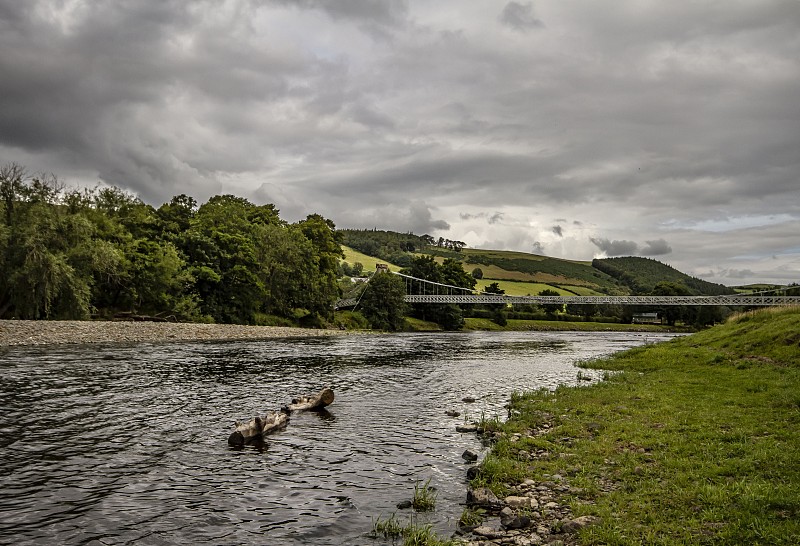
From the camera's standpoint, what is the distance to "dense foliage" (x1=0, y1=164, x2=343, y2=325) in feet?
170

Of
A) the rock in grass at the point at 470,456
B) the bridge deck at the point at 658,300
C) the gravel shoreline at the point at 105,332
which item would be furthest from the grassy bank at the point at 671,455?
the bridge deck at the point at 658,300

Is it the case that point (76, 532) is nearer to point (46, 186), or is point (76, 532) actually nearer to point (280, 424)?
point (280, 424)

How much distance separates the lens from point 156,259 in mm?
68000

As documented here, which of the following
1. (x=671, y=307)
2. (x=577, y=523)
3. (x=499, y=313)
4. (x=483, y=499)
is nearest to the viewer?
(x=577, y=523)

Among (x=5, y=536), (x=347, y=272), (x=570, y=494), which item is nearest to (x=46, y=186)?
(x=5, y=536)

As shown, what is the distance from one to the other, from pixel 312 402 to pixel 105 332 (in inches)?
1518

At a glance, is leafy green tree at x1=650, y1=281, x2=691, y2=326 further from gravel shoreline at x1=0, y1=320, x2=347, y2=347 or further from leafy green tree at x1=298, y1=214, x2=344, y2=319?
gravel shoreline at x1=0, y1=320, x2=347, y2=347

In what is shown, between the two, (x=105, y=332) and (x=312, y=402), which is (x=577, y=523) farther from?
(x=105, y=332)

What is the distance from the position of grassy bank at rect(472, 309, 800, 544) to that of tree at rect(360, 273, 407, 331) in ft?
296

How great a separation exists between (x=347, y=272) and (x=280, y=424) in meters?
153

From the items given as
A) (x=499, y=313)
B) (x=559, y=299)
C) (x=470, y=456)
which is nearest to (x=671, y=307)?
(x=559, y=299)

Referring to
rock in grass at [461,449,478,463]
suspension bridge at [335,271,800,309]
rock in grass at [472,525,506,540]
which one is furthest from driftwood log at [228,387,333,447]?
suspension bridge at [335,271,800,309]

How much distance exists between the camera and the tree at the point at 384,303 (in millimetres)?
113875

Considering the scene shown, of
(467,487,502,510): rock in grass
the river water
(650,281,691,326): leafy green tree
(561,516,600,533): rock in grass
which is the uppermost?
(650,281,691,326): leafy green tree
